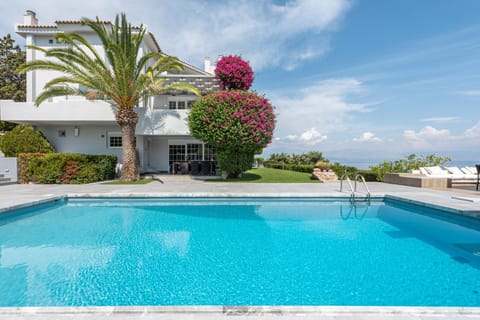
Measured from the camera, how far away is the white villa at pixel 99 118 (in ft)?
53.0

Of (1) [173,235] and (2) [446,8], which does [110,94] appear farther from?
(2) [446,8]

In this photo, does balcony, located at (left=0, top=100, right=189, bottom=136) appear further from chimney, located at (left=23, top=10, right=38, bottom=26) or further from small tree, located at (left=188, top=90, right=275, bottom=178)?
chimney, located at (left=23, top=10, right=38, bottom=26)

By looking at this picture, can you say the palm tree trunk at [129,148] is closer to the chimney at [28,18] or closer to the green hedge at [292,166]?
the chimney at [28,18]

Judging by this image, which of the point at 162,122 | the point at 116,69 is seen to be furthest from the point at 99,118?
the point at 116,69

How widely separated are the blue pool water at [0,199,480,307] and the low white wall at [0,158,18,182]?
7.78 metres

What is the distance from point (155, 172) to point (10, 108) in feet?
33.6

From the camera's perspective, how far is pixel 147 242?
5.92 m

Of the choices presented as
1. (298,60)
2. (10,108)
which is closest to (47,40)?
(10,108)

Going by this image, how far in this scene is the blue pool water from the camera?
3.64 m

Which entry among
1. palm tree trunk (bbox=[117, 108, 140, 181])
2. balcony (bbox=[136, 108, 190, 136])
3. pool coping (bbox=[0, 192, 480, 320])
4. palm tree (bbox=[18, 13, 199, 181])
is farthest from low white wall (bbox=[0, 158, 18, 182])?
pool coping (bbox=[0, 192, 480, 320])

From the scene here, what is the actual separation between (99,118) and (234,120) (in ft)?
32.3

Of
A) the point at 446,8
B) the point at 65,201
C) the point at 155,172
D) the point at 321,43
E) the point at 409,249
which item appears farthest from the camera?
the point at 155,172

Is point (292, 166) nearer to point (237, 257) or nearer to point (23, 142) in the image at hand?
point (237, 257)

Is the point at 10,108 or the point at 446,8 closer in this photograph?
the point at 446,8
